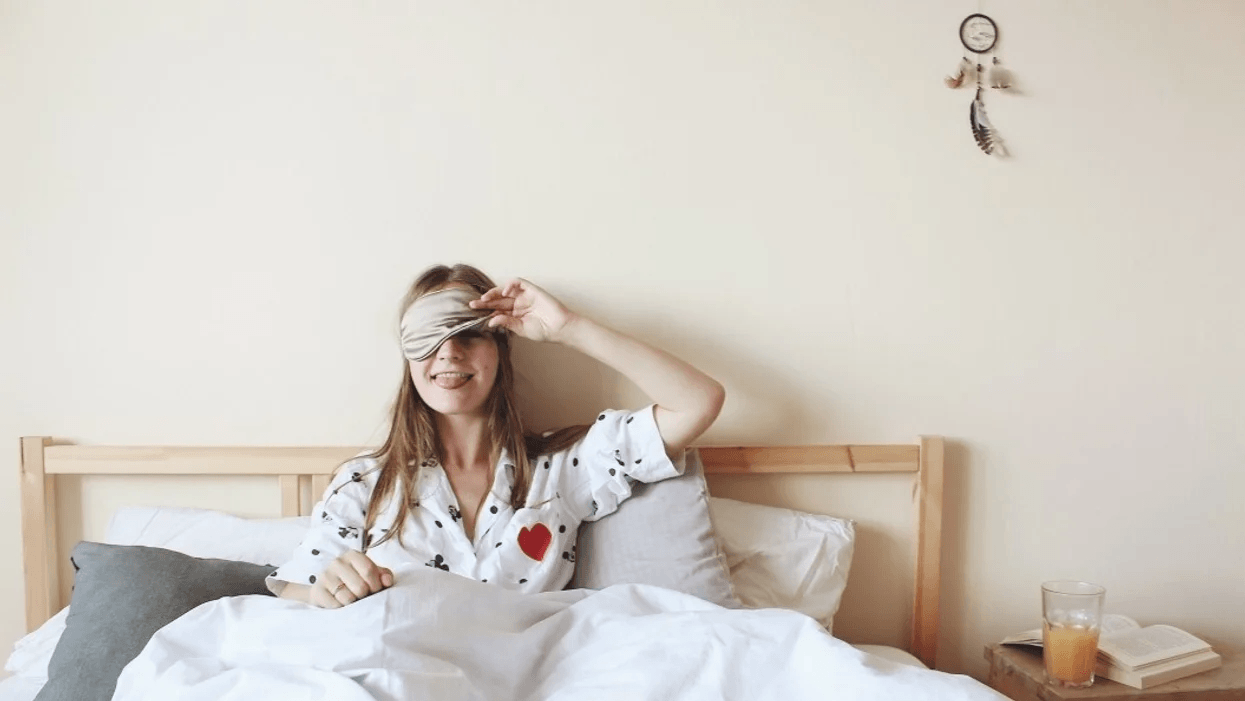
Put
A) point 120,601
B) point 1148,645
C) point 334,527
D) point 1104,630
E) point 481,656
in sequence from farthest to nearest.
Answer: point 1104,630 < point 1148,645 < point 334,527 < point 120,601 < point 481,656

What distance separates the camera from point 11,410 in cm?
174

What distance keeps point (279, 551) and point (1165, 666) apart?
58.3 inches

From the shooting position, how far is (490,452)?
164 cm

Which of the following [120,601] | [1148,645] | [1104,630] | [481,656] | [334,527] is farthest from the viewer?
[1104,630]

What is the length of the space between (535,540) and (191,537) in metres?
0.61

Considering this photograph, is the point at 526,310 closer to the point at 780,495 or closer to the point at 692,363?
Answer: the point at 692,363

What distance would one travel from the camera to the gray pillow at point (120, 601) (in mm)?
1245

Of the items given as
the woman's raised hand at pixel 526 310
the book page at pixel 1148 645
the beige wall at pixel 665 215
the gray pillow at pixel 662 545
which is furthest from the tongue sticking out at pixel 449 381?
the book page at pixel 1148 645

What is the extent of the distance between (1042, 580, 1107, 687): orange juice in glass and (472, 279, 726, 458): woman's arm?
2.12 feet

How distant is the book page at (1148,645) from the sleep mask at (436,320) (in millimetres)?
1189

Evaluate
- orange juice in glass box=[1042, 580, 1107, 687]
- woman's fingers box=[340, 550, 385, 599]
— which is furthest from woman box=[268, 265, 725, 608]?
orange juice in glass box=[1042, 580, 1107, 687]

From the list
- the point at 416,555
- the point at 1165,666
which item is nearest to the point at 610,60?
the point at 416,555

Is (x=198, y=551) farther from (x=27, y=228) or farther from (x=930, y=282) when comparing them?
(x=930, y=282)

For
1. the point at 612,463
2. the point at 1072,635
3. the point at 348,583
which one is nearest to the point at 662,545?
the point at 612,463
